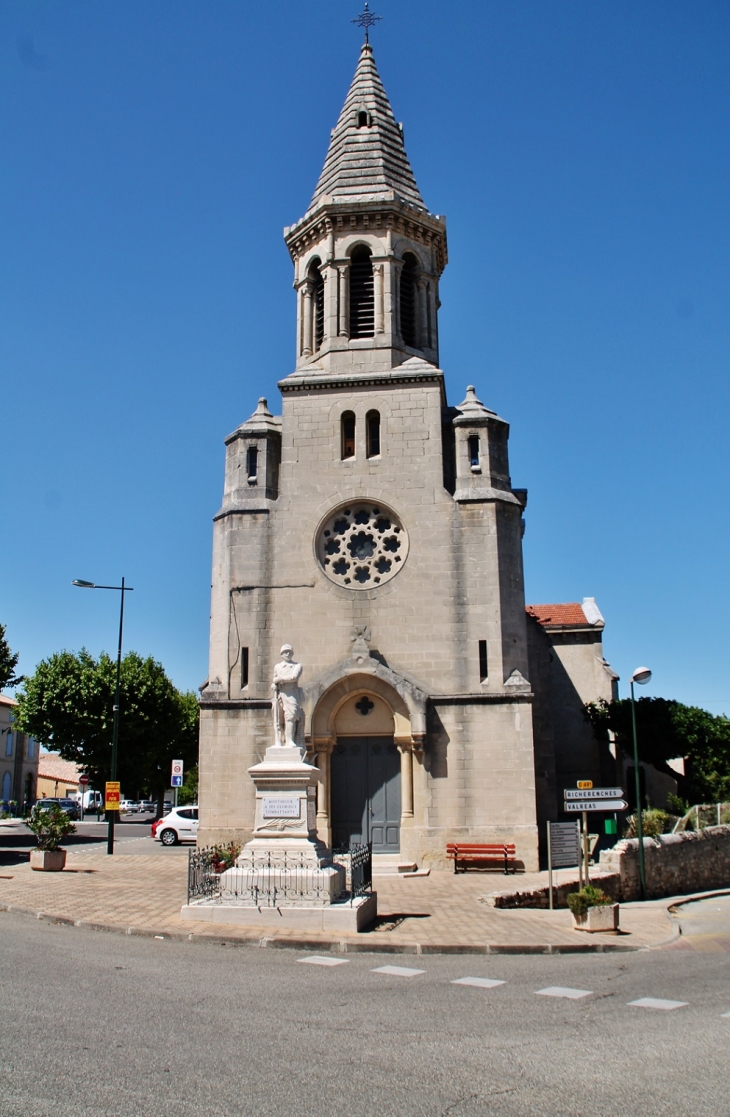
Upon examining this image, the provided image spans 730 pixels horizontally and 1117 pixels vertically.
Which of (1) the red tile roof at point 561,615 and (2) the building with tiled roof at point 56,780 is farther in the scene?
(2) the building with tiled roof at point 56,780

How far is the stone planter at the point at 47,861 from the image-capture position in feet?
65.4

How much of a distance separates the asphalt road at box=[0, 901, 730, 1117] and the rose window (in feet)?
41.0

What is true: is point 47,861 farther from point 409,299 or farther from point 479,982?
point 409,299

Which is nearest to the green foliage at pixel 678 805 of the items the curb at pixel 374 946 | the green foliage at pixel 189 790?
the curb at pixel 374 946

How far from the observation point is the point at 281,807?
43.8 ft

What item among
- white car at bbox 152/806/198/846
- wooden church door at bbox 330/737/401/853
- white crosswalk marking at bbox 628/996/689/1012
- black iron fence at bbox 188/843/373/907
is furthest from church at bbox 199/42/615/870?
white car at bbox 152/806/198/846

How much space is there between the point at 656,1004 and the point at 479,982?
182 cm

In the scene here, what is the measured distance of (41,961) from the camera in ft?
31.7

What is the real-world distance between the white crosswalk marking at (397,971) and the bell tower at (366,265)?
661 inches

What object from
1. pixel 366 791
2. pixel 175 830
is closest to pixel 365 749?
pixel 366 791

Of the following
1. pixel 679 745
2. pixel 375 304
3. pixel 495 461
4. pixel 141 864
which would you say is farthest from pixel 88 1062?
pixel 679 745

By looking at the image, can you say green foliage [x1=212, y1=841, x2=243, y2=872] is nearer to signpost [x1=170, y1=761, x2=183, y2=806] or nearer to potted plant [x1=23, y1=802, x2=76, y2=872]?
potted plant [x1=23, y1=802, x2=76, y2=872]

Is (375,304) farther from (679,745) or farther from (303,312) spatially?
A: (679,745)

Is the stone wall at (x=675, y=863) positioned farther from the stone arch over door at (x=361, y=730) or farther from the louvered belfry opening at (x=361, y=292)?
the louvered belfry opening at (x=361, y=292)
